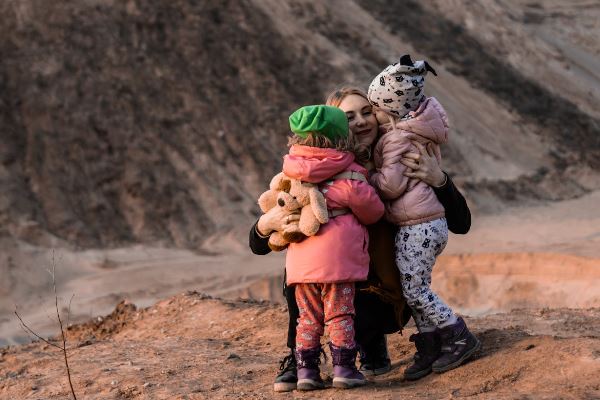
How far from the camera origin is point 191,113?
18.2 m

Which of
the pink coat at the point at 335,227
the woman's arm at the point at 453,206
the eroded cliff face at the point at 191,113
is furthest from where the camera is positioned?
the eroded cliff face at the point at 191,113

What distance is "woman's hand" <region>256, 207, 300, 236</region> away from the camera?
498 cm

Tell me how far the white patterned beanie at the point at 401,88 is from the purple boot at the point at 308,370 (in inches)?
53.0

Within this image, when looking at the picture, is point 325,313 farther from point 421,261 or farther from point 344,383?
point 421,261

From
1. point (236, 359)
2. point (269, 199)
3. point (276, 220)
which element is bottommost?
point (236, 359)

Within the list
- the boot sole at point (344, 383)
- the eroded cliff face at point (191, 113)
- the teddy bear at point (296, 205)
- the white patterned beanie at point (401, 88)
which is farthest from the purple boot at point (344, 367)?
the eroded cliff face at point (191, 113)

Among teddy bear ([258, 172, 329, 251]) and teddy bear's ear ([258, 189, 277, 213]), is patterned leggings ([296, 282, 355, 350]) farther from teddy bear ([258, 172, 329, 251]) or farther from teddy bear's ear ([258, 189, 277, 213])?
teddy bear's ear ([258, 189, 277, 213])

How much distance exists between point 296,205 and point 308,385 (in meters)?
0.94

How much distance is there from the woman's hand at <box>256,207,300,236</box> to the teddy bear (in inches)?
1.0

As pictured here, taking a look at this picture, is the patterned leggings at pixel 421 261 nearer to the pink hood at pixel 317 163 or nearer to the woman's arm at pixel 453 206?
the woman's arm at pixel 453 206

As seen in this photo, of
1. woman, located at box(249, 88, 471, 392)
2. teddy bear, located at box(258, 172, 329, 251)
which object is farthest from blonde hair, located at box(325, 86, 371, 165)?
teddy bear, located at box(258, 172, 329, 251)

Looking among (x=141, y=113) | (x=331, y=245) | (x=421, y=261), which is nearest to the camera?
(x=331, y=245)

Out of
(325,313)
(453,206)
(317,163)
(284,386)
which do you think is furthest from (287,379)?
(453,206)

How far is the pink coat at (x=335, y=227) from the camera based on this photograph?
4832 mm
